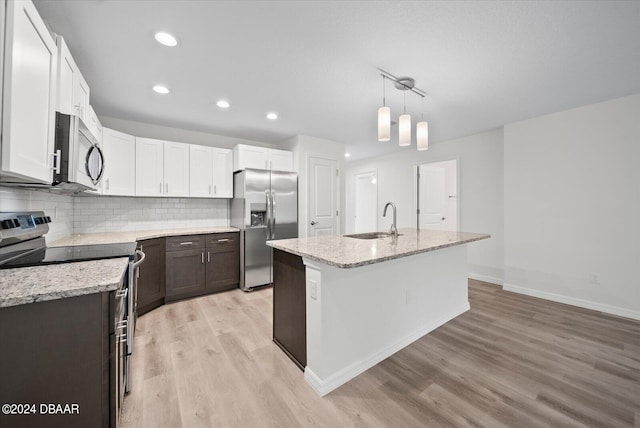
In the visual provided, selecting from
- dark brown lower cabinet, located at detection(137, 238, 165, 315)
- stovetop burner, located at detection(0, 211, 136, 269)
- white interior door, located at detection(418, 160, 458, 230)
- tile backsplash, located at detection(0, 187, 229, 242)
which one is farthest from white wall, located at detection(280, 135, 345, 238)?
stovetop burner, located at detection(0, 211, 136, 269)

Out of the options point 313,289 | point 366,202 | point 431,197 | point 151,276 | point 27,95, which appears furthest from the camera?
point 366,202

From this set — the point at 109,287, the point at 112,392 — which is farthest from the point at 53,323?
the point at 112,392

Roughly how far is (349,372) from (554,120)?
155 inches

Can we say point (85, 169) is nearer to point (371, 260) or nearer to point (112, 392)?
point (112, 392)

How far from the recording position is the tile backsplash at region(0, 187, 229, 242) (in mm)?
2305

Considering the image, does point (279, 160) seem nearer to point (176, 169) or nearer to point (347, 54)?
point (176, 169)

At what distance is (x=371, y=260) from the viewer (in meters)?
1.53

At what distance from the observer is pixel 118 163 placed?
122 inches

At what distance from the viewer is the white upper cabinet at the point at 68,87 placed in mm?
1562

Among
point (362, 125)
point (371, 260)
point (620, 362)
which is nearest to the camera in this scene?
point (371, 260)

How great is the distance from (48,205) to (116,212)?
105 centimetres

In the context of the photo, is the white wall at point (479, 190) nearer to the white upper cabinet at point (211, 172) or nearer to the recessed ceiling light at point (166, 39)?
the white upper cabinet at point (211, 172)

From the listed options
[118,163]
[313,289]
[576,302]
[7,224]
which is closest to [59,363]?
[7,224]

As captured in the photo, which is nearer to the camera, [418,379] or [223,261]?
[418,379]
